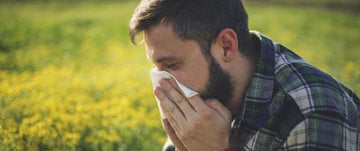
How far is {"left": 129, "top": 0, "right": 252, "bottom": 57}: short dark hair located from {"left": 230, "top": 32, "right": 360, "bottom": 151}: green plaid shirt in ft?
0.86

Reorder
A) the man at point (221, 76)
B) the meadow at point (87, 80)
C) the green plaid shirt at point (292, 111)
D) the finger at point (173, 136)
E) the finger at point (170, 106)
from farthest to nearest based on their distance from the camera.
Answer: the meadow at point (87, 80), the finger at point (173, 136), the finger at point (170, 106), the man at point (221, 76), the green plaid shirt at point (292, 111)

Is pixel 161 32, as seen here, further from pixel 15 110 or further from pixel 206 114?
pixel 15 110

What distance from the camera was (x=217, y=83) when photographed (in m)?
2.57

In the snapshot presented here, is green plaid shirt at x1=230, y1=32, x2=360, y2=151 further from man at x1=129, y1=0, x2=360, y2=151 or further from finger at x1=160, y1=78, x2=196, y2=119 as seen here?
finger at x1=160, y1=78, x2=196, y2=119

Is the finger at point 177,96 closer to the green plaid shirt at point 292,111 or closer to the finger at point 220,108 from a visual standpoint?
the finger at point 220,108

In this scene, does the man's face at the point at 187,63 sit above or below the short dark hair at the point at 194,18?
below

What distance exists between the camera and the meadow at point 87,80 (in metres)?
3.88

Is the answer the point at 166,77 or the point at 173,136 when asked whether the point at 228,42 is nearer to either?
the point at 166,77

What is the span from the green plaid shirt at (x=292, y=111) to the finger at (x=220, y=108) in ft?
0.30

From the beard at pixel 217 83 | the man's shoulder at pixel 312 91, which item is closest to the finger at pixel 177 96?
the beard at pixel 217 83

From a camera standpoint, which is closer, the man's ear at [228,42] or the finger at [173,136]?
the man's ear at [228,42]

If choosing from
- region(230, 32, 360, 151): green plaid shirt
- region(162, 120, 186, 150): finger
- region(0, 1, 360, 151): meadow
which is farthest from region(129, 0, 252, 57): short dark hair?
region(0, 1, 360, 151): meadow

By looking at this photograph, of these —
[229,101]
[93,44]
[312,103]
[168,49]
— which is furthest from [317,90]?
[93,44]

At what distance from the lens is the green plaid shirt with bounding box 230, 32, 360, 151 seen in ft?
7.13
